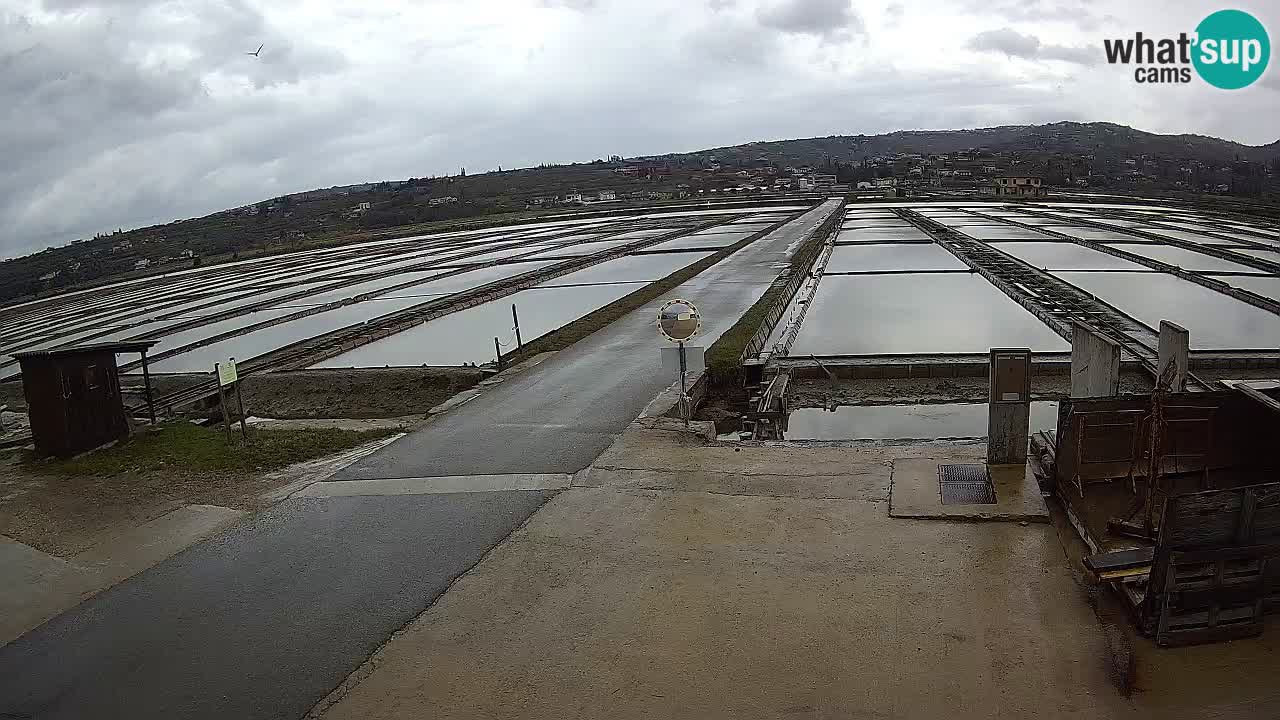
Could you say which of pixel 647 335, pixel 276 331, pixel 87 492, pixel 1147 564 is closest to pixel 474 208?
pixel 276 331

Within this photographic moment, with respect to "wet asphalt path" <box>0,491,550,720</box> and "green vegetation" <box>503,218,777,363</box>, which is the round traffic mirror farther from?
"green vegetation" <box>503,218,777,363</box>

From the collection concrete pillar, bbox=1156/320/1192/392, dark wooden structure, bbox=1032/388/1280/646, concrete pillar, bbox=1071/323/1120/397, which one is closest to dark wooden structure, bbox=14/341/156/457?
dark wooden structure, bbox=1032/388/1280/646

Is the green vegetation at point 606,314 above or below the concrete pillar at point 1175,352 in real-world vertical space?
below

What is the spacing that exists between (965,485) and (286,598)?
5872mm

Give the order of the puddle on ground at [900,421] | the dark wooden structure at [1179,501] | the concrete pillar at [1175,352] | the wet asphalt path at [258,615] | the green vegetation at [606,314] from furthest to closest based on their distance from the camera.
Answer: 1. the green vegetation at [606,314]
2. the puddle on ground at [900,421]
3. the concrete pillar at [1175,352]
4. the wet asphalt path at [258,615]
5. the dark wooden structure at [1179,501]

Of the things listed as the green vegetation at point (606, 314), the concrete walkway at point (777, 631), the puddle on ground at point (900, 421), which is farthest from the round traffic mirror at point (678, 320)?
the green vegetation at point (606, 314)

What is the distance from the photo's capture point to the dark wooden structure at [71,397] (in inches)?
393

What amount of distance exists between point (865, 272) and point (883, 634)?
67.5ft

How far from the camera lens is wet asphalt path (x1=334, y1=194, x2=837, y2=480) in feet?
30.1

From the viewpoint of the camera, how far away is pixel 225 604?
6234mm

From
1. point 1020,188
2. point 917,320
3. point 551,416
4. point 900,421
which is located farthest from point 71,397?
point 1020,188

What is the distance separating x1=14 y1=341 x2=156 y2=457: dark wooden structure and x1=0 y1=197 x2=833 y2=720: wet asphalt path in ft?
12.8

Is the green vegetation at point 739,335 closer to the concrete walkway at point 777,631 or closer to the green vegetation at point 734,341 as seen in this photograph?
the green vegetation at point 734,341

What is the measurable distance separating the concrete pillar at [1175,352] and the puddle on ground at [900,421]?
2.84 meters
